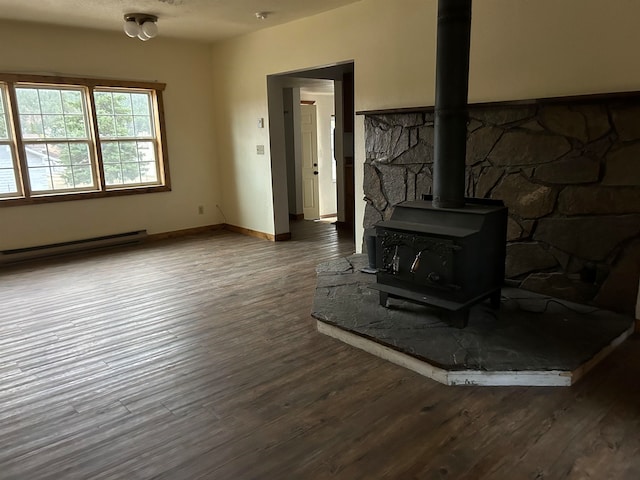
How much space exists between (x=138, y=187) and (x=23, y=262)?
1.60 m

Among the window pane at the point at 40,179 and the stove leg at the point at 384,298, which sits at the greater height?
the window pane at the point at 40,179

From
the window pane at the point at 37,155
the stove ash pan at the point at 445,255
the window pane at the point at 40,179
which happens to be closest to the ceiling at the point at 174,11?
the window pane at the point at 37,155

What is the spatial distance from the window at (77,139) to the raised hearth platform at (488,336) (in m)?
3.81

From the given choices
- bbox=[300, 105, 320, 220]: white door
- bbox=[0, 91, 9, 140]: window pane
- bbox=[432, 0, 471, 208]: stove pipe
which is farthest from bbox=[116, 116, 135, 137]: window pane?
bbox=[432, 0, 471, 208]: stove pipe

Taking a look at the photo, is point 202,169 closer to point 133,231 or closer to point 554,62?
point 133,231

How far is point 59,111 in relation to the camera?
217 inches

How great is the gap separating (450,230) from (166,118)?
474 cm

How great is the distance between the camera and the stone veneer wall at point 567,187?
9.96 feet

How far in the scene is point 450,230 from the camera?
9.25 ft

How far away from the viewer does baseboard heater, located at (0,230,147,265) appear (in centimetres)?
531

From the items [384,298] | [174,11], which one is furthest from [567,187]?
[174,11]

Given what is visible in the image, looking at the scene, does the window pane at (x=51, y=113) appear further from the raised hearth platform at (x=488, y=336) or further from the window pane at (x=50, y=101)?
the raised hearth platform at (x=488, y=336)

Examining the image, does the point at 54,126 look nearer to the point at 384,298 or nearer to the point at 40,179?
the point at 40,179

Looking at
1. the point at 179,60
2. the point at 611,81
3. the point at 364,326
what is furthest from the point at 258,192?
the point at 611,81
